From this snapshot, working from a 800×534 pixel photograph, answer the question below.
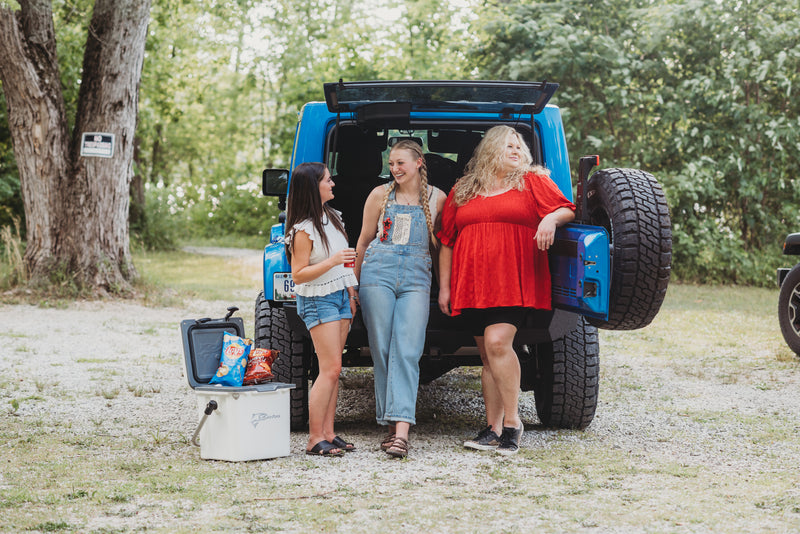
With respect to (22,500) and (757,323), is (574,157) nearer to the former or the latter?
(757,323)

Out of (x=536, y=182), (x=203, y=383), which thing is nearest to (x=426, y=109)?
(x=536, y=182)

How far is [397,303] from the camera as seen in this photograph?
16.1 feet

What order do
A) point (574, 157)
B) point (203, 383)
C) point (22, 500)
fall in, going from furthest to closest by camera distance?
point (574, 157) < point (203, 383) < point (22, 500)

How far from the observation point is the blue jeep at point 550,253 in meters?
4.50

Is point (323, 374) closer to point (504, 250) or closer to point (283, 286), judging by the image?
point (283, 286)

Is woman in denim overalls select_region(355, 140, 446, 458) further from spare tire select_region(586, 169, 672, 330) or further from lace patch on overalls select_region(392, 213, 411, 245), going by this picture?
spare tire select_region(586, 169, 672, 330)

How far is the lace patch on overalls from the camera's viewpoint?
4.93m

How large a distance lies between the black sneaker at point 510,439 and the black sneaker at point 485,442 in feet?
0.16

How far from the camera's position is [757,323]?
10844mm

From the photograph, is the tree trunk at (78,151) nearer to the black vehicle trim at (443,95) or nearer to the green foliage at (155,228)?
the black vehicle trim at (443,95)

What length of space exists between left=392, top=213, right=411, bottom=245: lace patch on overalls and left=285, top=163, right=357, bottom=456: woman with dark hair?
0.88ft

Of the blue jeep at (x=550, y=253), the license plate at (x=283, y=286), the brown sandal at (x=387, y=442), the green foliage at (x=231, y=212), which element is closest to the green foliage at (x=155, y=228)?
the green foliage at (x=231, y=212)

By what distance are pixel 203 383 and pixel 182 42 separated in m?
18.9

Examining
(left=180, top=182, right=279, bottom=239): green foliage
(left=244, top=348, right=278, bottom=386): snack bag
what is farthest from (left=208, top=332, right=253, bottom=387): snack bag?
(left=180, top=182, right=279, bottom=239): green foliage
